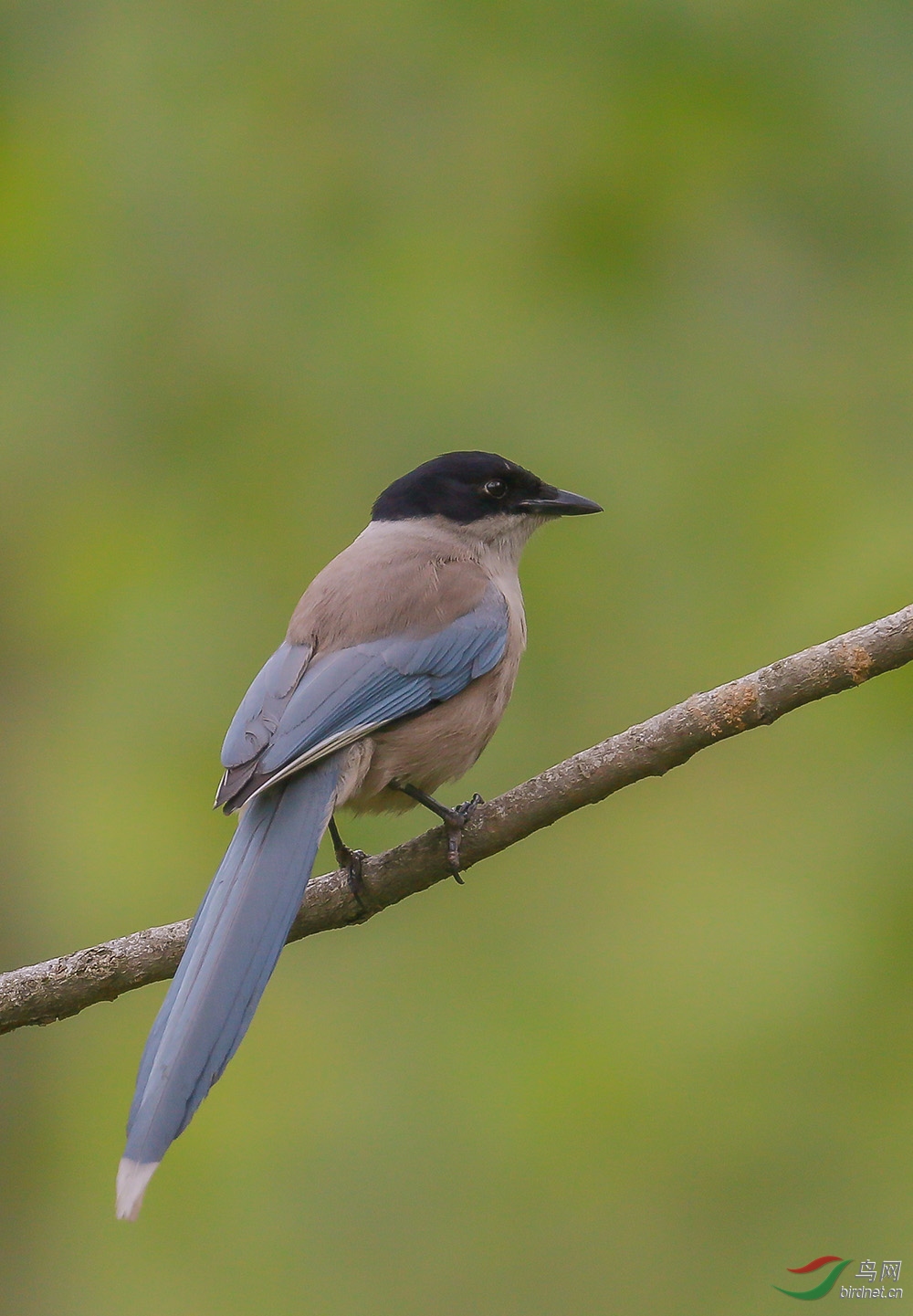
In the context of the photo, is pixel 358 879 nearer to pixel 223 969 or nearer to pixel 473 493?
pixel 223 969

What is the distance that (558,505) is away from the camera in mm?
4965

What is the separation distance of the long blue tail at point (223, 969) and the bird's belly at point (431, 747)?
346 millimetres

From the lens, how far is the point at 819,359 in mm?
8406

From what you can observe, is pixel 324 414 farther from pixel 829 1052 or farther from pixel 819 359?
pixel 829 1052

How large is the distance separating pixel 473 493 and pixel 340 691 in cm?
131

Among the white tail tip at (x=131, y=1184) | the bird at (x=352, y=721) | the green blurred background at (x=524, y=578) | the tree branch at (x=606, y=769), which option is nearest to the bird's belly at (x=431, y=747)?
the bird at (x=352, y=721)

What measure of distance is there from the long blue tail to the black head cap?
1549 mm

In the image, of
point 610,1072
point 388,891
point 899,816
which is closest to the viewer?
point 388,891

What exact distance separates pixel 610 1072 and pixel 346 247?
199 inches

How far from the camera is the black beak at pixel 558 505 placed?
4.93 meters

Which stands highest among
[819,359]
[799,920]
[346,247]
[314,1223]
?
[346,247]

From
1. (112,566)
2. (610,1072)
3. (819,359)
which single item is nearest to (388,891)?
(610,1072)

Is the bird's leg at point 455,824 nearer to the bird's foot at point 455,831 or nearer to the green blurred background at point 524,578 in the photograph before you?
the bird's foot at point 455,831

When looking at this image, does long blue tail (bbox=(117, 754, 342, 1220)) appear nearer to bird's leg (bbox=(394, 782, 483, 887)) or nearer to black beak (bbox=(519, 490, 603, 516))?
bird's leg (bbox=(394, 782, 483, 887))
